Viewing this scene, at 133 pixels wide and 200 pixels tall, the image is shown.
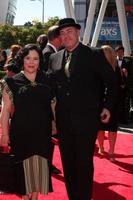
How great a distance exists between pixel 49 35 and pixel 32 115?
7.78 ft

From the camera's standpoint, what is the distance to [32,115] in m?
4.34

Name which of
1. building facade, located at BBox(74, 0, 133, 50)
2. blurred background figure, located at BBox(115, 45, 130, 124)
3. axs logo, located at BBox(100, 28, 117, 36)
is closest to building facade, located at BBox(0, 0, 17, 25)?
building facade, located at BBox(74, 0, 133, 50)

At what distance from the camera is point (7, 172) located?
169 inches

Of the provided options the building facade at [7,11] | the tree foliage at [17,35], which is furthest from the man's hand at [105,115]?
the building facade at [7,11]

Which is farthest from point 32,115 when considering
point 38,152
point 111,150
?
point 111,150

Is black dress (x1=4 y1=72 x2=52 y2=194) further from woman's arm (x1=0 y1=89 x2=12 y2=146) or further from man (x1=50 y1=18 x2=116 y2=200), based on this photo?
man (x1=50 y1=18 x2=116 y2=200)

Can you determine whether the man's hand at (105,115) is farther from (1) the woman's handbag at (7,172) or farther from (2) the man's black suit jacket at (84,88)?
(1) the woman's handbag at (7,172)

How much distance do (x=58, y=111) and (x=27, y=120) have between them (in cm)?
42

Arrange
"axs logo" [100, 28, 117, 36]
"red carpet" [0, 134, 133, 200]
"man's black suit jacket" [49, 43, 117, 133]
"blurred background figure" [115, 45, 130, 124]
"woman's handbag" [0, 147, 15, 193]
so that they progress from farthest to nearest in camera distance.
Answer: "axs logo" [100, 28, 117, 36] → "blurred background figure" [115, 45, 130, 124] → "red carpet" [0, 134, 133, 200] → "man's black suit jacket" [49, 43, 117, 133] → "woman's handbag" [0, 147, 15, 193]

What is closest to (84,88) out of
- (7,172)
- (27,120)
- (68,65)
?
(68,65)

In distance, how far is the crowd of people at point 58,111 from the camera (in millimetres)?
4363

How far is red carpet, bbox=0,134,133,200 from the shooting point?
215 inches

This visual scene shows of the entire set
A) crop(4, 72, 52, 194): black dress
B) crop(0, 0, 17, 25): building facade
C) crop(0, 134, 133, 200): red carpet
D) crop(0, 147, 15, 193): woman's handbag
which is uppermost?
crop(0, 0, 17, 25): building facade

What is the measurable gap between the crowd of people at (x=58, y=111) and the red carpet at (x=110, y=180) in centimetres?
88
